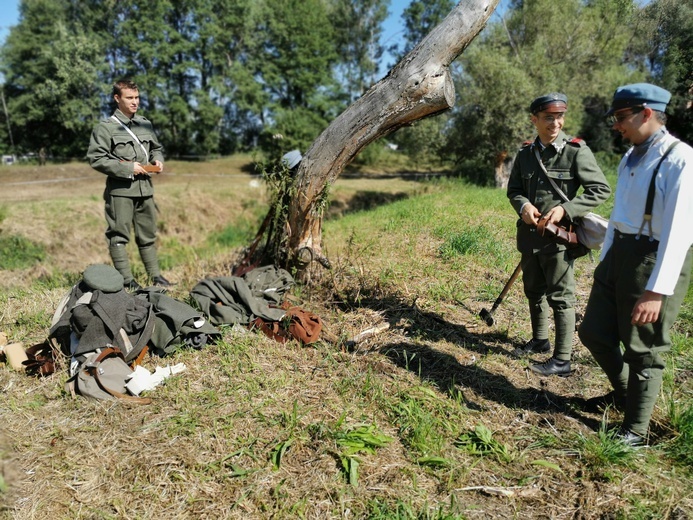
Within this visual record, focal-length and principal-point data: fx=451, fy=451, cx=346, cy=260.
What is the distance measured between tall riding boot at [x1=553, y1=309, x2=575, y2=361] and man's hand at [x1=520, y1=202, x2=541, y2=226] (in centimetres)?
74

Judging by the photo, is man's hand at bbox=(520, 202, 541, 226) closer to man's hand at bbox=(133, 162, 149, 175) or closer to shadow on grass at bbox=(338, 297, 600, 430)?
shadow on grass at bbox=(338, 297, 600, 430)

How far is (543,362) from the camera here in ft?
12.3

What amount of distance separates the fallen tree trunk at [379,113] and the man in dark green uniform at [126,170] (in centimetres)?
160

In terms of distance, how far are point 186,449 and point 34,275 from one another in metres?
6.91

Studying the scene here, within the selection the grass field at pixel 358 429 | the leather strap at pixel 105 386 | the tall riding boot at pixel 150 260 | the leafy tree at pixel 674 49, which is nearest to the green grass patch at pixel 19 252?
the grass field at pixel 358 429

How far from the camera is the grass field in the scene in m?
2.40

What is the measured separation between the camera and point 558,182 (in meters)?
3.46

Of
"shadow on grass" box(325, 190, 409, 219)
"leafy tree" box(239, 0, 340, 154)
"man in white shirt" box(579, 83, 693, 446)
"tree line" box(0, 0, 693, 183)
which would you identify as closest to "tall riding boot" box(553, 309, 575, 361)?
"man in white shirt" box(579, 83, 693, 446)

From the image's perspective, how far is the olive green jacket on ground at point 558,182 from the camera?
333 cm

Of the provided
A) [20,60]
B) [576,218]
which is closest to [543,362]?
[576,218]

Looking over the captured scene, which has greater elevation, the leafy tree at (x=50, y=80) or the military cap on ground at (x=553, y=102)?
the leafy tree at (x=50, y=80)

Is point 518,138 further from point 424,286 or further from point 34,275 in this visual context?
point 34,275

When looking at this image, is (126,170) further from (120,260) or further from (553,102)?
(553,102)

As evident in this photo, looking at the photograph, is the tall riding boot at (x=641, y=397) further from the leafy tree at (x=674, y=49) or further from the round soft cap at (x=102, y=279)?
the round soft cap at (x=102, y=279)
